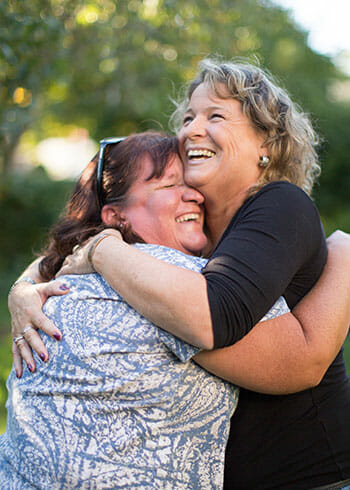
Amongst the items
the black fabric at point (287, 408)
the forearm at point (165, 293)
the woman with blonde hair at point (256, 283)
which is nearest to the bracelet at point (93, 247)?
the woman with blonde hair at point (256, 283)

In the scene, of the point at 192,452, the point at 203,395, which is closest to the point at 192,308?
the point at 203,395

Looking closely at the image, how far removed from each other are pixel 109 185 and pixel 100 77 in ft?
37.8

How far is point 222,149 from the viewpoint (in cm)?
292

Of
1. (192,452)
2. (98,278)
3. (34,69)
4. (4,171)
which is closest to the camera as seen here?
(192,452)

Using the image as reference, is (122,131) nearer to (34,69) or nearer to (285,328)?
(34,69)

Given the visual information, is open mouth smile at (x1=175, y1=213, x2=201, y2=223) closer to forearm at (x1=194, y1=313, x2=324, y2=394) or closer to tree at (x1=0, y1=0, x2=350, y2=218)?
forearm at (x1=194, y1=313, x2=324, y2=394)

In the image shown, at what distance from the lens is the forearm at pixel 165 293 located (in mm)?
2037

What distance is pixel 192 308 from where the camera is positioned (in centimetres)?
203

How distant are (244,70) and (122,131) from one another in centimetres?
1889

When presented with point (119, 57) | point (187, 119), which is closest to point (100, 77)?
point (119, 57)

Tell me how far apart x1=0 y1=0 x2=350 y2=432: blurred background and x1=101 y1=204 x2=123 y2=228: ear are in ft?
4.29

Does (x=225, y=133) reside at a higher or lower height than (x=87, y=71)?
lower

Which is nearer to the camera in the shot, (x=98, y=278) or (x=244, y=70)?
(x=98, y=278)

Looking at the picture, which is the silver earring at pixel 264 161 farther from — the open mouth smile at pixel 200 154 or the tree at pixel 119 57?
the tree at pixel 119 57
